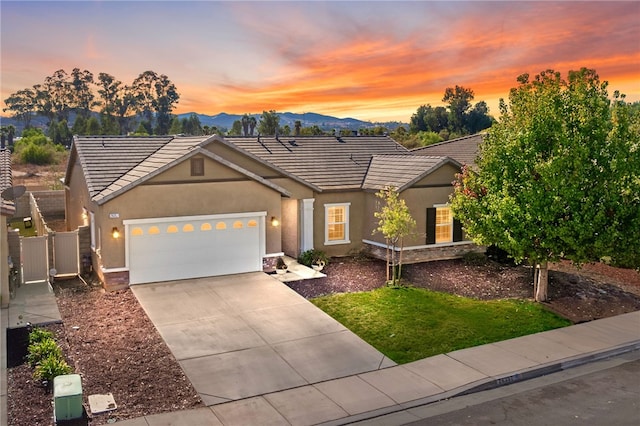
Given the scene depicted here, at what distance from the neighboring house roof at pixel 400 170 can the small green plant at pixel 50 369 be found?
12.9 metres

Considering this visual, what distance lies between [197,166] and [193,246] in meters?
2.51

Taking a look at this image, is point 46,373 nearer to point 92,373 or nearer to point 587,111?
point 92,373

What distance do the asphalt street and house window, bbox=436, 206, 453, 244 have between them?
387 inches

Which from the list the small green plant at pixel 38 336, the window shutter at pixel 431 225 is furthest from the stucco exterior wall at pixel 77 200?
the window shutter at pixel 431 225

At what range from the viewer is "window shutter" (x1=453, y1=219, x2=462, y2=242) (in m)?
21.9

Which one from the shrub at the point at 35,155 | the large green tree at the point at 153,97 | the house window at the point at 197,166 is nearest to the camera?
the house window at the point at 197,166

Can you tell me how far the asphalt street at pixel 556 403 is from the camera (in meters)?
9.81

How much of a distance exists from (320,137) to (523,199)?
39.1 feet

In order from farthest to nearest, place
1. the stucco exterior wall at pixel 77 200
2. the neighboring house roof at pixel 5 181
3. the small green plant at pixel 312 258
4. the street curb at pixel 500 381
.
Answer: the small green plant at pixel 312 258, the stucco exterior wall at pixel 77 200, the neighboring house roof at pixel 5 181, the street curb at pixel 500 381

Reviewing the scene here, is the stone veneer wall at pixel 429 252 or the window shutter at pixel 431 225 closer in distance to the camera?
the stone veneer wall at pixel 429 252

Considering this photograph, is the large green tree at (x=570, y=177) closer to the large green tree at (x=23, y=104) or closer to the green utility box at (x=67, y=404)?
the green utility box at (x=67, y=404)

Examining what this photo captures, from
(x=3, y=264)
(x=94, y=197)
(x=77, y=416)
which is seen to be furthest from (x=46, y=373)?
(x=94, y=197)

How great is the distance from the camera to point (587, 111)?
50.8 ft

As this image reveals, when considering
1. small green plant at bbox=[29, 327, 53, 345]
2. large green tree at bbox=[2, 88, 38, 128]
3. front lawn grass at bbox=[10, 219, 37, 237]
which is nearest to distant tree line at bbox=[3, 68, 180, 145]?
large green tree at bbox=[2, 88, 38, 128]
